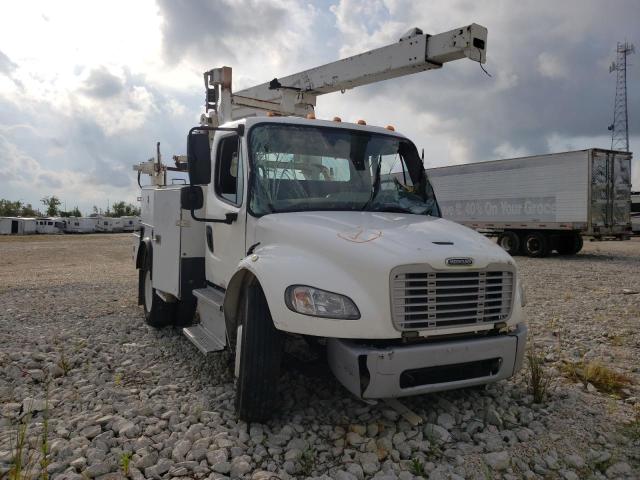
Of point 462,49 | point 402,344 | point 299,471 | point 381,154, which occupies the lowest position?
point 299,471

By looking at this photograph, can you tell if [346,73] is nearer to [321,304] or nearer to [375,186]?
[375,186]

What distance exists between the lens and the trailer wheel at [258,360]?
3.34 metres

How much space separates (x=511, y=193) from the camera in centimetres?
1848

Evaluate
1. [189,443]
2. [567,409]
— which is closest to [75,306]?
[189,443]

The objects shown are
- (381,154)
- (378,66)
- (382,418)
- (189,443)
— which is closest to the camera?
(189,443)

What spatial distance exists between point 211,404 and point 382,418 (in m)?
1.38

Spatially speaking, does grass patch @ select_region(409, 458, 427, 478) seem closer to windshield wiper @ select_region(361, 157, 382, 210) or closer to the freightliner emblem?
the freightliner emblem

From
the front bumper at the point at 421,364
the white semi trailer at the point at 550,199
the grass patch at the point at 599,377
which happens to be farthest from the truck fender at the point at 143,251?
the white semi trailer at the point at 550,199

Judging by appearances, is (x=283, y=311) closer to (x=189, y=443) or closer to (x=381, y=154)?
(x=189, y=443)

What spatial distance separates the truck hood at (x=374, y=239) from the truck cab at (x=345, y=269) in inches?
0.4

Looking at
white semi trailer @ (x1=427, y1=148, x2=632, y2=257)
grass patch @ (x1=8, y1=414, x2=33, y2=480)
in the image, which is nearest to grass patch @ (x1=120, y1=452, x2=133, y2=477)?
grass patch @ (x1=8, y1=414, x2=33, y2=480)

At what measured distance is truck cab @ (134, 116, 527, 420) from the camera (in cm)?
310

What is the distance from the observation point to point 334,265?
325 centimetres

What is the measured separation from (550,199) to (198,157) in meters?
16.2
